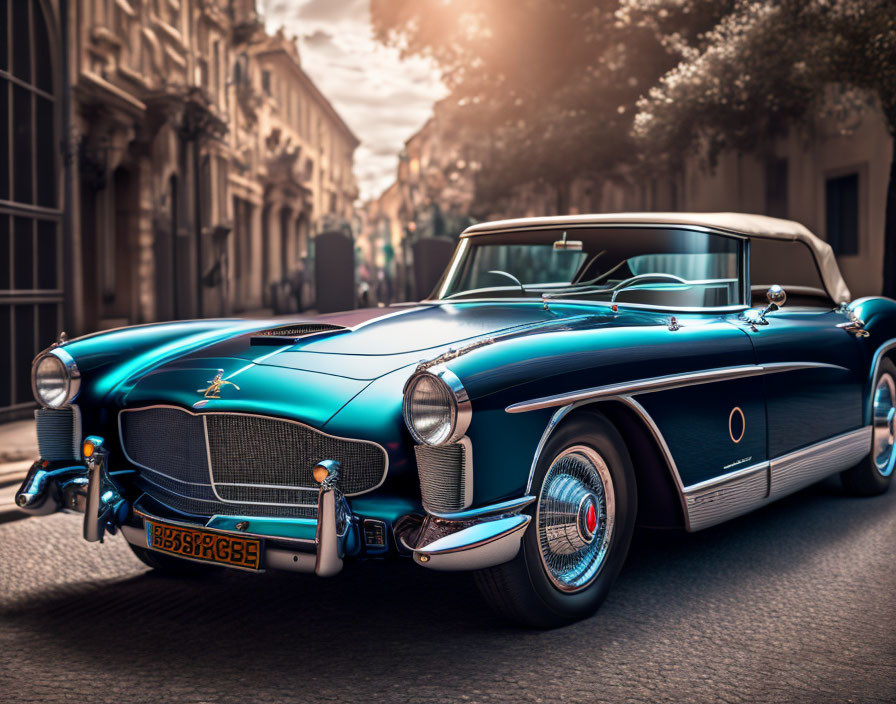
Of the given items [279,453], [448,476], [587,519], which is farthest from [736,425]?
[279,453]

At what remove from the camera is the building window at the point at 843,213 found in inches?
704

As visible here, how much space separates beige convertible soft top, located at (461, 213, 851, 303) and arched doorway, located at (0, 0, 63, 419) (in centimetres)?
530

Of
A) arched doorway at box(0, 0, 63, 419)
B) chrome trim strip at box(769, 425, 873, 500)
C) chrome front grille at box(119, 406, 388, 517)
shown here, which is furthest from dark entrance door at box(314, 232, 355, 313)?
chrome front grille at box(119, 406, 388, 517)

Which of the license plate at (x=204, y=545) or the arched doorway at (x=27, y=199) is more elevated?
the arched doorway at (x=27, y=199)

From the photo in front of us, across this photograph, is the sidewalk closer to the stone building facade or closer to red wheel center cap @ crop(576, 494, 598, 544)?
the stone building facade

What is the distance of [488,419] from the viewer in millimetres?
3080

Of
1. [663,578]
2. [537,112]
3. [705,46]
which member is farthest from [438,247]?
[663,578]

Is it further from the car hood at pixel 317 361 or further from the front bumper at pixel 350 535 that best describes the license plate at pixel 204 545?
the car hood at pixel 317 361

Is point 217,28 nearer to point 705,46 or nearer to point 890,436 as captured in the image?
point 705,46

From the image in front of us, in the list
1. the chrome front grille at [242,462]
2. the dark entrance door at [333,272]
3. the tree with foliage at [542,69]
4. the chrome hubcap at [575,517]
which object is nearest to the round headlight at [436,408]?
the chrome front grille at [242,462]

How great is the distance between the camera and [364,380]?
3389 millimetres

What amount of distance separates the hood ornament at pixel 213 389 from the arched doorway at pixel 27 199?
584cm

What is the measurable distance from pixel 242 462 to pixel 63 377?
1074 millimetres

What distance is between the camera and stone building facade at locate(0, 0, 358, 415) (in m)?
9.10
